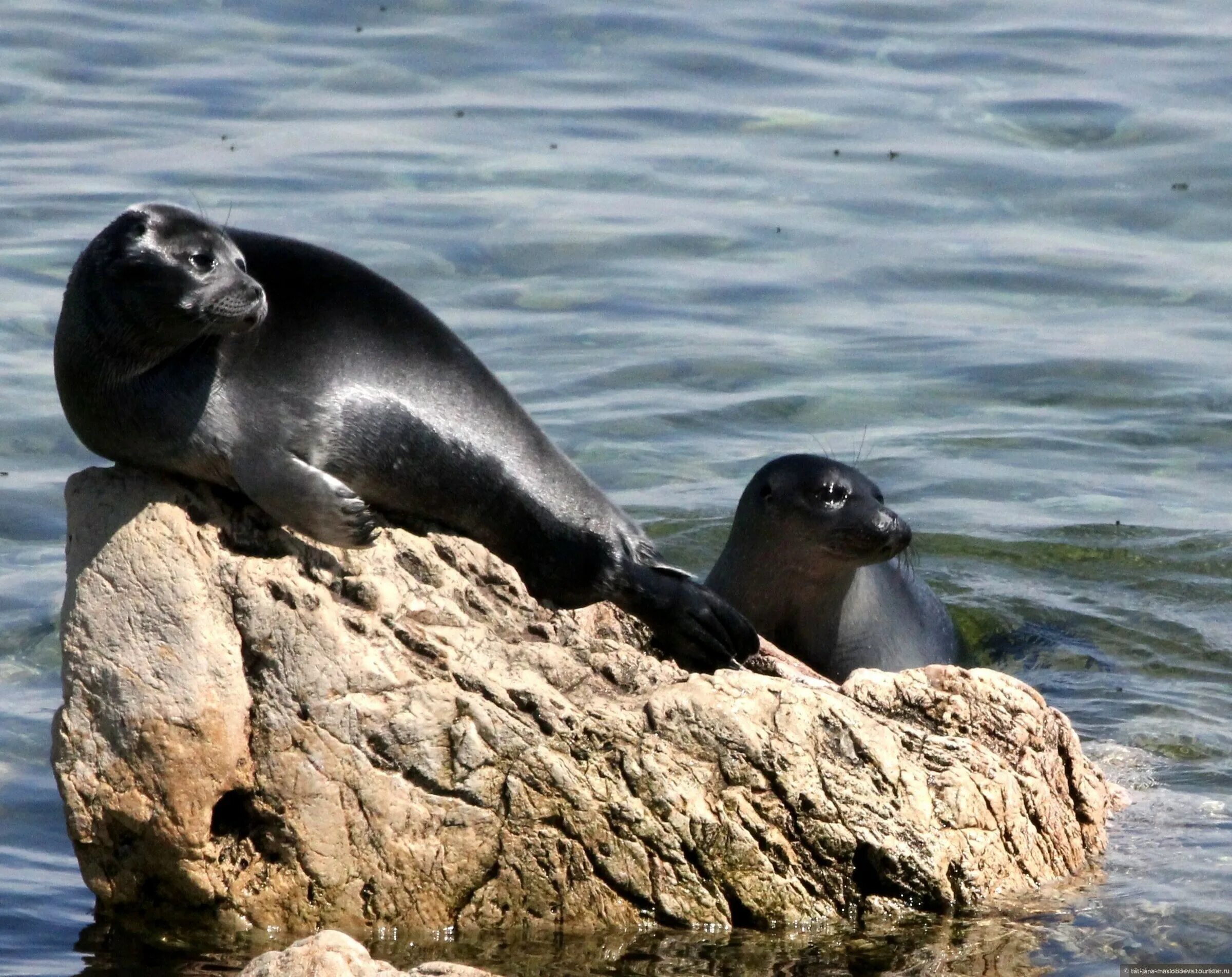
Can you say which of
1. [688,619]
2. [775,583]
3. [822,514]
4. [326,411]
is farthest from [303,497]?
[775,583]

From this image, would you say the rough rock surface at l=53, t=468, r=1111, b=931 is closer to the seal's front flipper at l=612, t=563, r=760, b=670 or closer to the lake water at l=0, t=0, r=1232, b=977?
the lake water at l=0, t=0, r=1232, b=977

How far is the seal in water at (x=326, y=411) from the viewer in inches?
195

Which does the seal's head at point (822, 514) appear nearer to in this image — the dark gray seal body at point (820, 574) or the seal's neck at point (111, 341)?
the dark gray seal body at point (820, 574)

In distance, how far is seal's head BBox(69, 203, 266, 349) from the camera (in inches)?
192

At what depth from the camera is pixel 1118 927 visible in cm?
500

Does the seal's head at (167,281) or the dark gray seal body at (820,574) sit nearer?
the seal's head at (167,281)

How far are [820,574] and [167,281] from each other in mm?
3394

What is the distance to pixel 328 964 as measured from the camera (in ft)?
13.0

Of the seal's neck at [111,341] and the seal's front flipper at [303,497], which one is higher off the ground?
the seal's neck at [111,341]

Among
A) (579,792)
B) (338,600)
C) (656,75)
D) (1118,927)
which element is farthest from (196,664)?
(656,75)

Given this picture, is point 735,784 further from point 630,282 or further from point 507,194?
point 507,194

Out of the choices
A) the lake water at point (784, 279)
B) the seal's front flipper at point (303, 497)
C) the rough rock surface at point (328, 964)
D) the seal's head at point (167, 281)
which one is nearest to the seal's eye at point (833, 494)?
the lake water at point (784, 279)

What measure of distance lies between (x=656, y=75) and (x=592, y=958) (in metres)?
11.9

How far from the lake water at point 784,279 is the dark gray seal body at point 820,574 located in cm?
61
